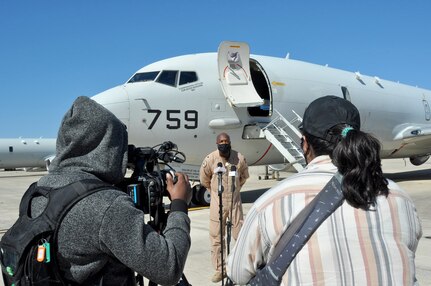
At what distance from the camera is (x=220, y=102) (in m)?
10.9

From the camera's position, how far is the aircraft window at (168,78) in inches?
422

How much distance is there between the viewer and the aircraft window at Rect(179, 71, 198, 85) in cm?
1084

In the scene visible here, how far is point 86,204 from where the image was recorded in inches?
70.0

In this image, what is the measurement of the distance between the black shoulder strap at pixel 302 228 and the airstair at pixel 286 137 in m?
9.08

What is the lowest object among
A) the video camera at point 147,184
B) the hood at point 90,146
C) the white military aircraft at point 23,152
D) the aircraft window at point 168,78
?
the white military aircraft at point 23,152

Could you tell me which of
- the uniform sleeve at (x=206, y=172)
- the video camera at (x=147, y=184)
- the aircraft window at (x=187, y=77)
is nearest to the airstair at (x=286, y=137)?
the aircraft window at (x=187, y=77)

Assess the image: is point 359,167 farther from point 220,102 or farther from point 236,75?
point 236,75

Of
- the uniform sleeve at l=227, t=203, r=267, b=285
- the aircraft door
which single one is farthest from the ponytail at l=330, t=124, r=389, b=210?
the aircraft door

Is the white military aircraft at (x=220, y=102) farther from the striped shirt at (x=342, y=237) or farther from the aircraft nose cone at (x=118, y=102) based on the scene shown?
the striped shirt at (x=342, y=237)

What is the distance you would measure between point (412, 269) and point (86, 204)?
1.29 meters

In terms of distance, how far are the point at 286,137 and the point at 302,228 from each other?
9.66 metres

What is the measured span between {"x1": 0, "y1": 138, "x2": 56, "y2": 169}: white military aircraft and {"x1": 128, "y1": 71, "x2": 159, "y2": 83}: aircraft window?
89.0ft

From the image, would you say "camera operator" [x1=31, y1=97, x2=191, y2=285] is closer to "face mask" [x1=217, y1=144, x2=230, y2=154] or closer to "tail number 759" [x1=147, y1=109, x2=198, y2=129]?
"face mask" [x1=217, y1=144, x2=230, y2=154]

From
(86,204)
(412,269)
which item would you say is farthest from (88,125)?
(412,269)
